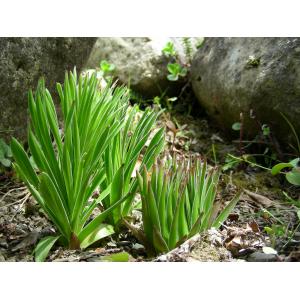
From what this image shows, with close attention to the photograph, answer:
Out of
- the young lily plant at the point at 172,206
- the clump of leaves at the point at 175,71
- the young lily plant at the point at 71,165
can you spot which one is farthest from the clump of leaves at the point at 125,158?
the clump of leaves at the point at 175,71

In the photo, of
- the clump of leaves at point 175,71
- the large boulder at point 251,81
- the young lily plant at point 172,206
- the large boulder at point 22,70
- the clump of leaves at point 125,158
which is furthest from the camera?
the clump of leaves at point 175,71

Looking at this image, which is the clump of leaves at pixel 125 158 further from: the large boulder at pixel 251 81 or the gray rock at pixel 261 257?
the large boulder at pixel 251 81

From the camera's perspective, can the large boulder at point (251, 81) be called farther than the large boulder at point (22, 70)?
Yes

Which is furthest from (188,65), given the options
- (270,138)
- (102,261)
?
(102,261)

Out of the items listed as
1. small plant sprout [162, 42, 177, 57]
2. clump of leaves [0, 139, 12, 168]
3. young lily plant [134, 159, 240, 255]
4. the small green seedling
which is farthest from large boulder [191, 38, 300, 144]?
clump of leaves [0, 139, 12, 168]

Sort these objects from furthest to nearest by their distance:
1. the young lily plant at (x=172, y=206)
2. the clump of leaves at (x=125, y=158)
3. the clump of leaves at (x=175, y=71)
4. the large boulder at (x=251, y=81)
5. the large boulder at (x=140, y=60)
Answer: the large boulder at (x=140, y=60) < the clump of leaves at (x=175, y=71) < the large boulder at (x=251, y=81) < the clump of leaves at (x=125, y=158) < the young lily plant at (x=172, y=206)

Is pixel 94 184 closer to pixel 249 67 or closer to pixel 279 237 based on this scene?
pixel 279 237

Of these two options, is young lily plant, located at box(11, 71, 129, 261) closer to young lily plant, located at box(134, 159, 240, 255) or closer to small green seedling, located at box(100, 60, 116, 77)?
young lily plant, located at box(134, 159, 240, 255)
